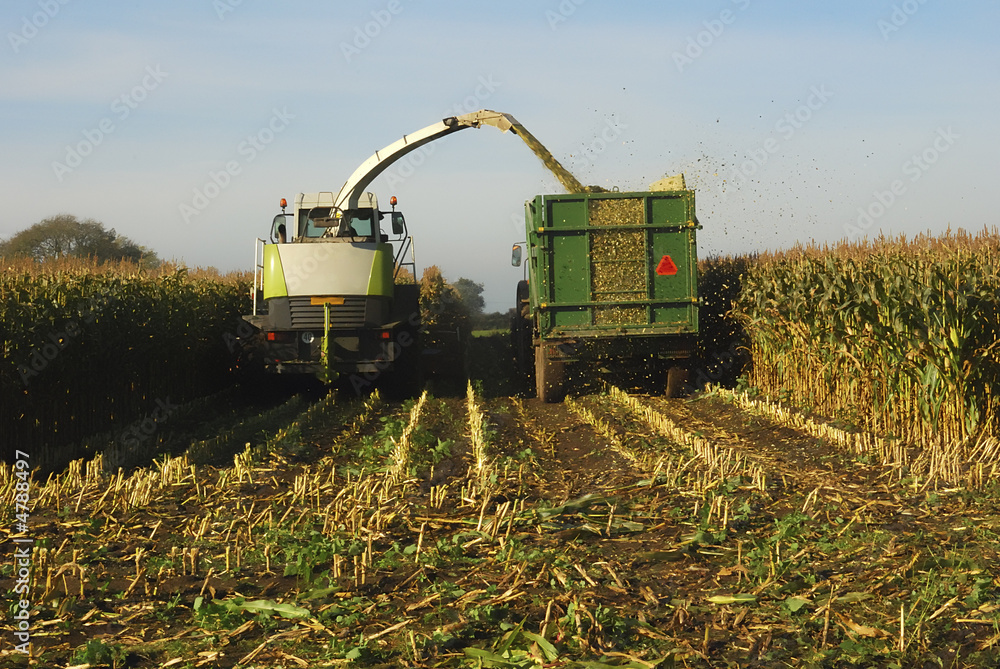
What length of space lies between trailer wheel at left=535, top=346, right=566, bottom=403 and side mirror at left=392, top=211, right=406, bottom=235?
319 centimetres

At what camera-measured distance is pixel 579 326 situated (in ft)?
41.3

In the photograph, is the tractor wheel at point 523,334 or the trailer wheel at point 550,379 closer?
the trailer wheel at point 550,379

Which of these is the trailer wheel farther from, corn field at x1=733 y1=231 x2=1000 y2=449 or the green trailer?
corn field at x1=733 y1=231 x2=1000 y2=449

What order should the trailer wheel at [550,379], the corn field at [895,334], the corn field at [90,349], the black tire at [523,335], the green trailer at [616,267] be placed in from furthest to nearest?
the black tire at [523,335], the trailer wheel at [550,379], the green trailer at [616,267], the corn field at [90,349], the corn field at [895,334]

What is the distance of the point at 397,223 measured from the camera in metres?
14.6

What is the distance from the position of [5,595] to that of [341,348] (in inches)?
368

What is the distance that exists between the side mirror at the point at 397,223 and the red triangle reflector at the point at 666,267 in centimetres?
449

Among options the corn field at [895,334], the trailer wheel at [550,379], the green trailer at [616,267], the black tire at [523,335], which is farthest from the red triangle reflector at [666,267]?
the black tire at [523,335]

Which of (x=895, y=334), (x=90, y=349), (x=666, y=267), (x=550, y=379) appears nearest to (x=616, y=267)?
→ (x=666, y=267)

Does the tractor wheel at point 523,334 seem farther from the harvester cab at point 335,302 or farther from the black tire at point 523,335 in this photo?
the harvester cab at point 335,302

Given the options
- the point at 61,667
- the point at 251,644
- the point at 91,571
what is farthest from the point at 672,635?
the point at 91,571

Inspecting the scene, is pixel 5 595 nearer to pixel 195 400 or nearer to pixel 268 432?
pixel 268 432

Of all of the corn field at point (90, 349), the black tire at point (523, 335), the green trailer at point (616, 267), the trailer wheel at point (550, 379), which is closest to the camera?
the corn field at point (90, 349)

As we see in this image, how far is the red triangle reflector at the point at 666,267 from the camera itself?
12.5m
